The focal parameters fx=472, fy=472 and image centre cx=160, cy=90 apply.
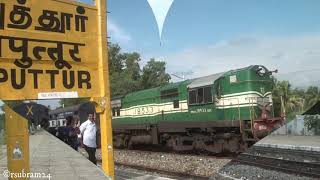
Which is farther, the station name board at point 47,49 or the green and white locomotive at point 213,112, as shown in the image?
the green and white locomotive at point 213,112

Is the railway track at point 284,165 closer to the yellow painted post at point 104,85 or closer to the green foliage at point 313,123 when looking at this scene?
the green foliage at point 313,123

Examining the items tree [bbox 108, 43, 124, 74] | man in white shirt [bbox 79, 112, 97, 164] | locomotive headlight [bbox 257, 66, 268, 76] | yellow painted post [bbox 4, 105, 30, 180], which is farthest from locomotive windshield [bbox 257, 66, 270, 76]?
tree [bbox 108, 43, 124, 74]

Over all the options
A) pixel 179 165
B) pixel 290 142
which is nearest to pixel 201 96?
pixel 290 142

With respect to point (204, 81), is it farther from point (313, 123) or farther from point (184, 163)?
point (313, 123)

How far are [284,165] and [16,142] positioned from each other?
29.2ft

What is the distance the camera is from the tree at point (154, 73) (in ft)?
234

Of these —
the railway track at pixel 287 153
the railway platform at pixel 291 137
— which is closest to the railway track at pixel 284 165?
the railway track at pixel 287 153

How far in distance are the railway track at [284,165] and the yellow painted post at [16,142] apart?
7.00m

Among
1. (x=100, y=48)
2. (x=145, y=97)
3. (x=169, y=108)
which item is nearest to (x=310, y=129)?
→ (x=169, y=108)

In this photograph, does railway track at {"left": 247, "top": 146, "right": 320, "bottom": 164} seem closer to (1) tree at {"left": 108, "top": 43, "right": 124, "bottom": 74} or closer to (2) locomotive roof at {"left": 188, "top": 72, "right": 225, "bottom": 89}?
(2) locomotive roof at {"left": 188, "top": 72, "right": 225, "bottom": 89}

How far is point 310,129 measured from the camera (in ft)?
65.7

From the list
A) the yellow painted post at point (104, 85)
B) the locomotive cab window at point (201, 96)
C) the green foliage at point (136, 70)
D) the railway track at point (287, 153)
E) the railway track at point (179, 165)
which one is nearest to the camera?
the yellow painted post at point (104, 85)

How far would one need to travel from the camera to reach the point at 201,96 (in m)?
20.2

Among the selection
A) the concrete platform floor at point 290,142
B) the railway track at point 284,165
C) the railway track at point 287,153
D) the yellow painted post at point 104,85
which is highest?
the yellow painted post at point 104,85
